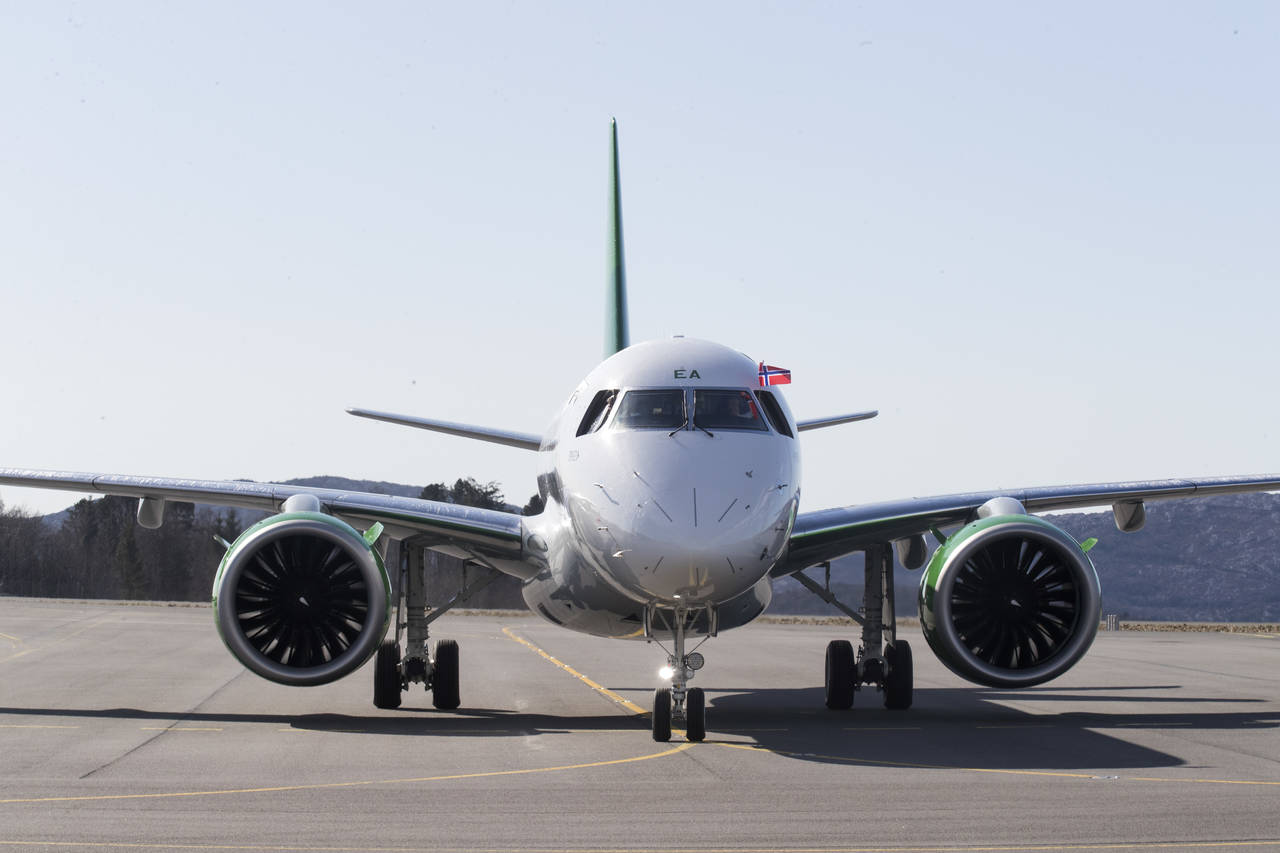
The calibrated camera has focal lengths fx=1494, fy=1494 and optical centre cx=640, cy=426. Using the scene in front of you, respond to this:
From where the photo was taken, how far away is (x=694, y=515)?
12.9 meters

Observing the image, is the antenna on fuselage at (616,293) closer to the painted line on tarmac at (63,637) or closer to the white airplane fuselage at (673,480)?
the white airplane fuselage at (673,480)

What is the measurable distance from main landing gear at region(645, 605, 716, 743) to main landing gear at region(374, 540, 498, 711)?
405 cm

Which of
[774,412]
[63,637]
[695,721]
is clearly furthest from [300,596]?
[63,637]

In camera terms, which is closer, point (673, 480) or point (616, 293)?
point (673, 480)

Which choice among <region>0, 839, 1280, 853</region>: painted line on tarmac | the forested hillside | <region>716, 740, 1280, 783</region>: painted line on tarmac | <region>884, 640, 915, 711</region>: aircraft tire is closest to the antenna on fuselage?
the forested hillside

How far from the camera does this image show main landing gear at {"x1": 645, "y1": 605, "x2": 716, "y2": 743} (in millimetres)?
13734

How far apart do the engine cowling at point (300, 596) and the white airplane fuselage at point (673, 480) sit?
2136 millimetres

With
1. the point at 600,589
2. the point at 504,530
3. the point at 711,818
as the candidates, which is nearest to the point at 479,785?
the point at 711,818

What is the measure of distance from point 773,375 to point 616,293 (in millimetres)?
9731

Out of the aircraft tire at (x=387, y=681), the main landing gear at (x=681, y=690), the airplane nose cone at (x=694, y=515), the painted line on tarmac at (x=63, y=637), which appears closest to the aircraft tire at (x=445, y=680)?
the aircraft tire at (x=387, y=681)

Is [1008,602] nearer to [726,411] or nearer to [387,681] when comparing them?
[726,411]

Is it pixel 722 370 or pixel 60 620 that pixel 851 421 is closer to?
pixel 722 370

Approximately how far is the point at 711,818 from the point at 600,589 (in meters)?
6.39

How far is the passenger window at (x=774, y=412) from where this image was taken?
1452 centimetres
